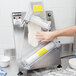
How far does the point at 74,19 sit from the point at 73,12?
7 centimetres

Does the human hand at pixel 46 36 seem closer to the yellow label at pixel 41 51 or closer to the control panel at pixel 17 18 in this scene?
the yellow label at pixel 41 51

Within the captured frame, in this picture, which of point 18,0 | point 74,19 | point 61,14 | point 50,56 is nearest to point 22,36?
point 50,56

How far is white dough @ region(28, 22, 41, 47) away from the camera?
3.41 feet

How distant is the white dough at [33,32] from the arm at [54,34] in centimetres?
4

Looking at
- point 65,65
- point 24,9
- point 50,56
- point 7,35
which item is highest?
point 24,9

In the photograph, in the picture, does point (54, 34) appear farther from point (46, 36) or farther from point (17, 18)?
point (17, 18)

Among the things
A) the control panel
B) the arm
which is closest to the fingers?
the arm

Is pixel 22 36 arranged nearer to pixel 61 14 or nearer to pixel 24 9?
pixel 24 9

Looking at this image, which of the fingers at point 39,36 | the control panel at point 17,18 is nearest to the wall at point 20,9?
the control panel at point 17,18

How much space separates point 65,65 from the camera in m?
1.23

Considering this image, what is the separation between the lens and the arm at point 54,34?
3.15 ft

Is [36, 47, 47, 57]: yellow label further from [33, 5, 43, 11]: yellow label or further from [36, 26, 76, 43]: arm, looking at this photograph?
[33, 5, 43, 11]: yellow label

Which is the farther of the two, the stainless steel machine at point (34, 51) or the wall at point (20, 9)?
the wall at point (20, 9)

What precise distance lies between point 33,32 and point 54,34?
16 cm
